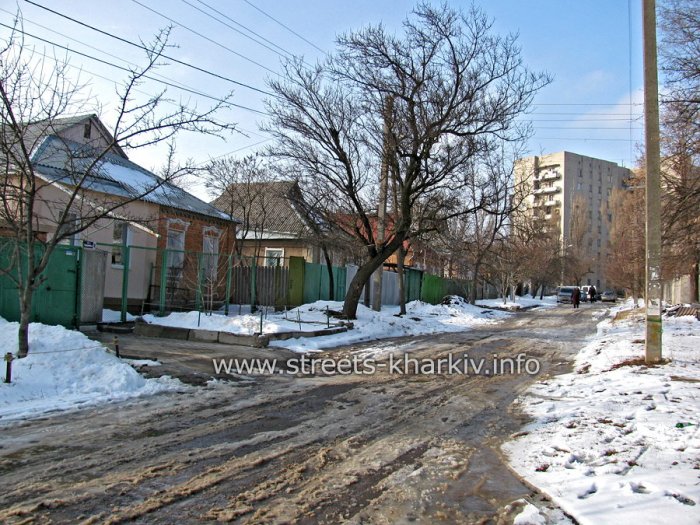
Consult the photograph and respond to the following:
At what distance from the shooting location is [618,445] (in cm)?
512

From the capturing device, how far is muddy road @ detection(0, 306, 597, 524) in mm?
3781

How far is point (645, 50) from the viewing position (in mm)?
9789

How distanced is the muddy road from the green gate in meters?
6.40

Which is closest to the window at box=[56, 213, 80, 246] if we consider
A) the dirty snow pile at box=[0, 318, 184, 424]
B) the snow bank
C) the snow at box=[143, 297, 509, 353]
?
the dirty snow pile at box=[0, 318, 184, 424]

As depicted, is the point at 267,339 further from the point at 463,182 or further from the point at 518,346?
the point at 463,182

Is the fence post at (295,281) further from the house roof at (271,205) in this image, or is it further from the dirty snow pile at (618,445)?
the dirty snow pile at (618,445)

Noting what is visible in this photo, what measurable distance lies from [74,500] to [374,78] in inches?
631

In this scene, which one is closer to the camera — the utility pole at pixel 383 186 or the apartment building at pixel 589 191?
the utility pole at pixel 383 186

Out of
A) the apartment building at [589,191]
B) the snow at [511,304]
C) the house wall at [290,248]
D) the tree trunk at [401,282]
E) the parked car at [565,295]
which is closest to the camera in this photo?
the tree trunk at [401,282]

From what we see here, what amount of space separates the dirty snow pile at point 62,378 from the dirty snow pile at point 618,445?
209 inches

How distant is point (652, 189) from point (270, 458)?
27.4ft

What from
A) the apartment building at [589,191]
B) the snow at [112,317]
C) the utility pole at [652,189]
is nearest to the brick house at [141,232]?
the snow at [112,317]

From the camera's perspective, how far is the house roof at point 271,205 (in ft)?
67.6

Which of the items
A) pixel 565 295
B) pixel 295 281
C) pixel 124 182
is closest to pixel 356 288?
pixel 295 281
